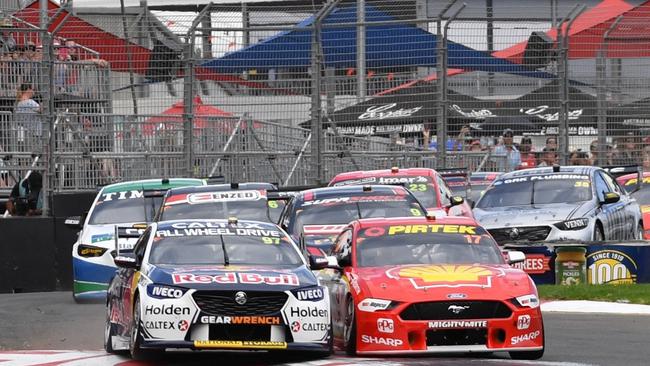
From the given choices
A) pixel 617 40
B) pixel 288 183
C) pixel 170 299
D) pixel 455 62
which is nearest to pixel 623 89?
pixel 617 40

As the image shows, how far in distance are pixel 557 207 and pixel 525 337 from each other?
28.4ft

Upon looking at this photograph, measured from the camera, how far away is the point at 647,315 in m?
16.4

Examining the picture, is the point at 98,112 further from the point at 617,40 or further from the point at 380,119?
the point at 617,40

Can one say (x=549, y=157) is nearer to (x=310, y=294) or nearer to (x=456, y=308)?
(x=456, y=308)

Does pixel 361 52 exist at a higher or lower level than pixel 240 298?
higher

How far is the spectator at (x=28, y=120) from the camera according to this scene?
2245 centimetres

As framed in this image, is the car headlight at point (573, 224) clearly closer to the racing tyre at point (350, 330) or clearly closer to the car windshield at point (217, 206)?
the car windshield at point (217, 206)

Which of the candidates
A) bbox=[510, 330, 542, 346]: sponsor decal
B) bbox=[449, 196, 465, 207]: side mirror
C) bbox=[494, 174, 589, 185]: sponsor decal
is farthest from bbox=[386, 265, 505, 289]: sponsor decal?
bbox=[494, 174, 589, 185]: sponsor decal

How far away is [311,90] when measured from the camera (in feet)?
78.8

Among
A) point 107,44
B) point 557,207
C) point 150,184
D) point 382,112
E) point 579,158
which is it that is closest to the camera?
point 557,207

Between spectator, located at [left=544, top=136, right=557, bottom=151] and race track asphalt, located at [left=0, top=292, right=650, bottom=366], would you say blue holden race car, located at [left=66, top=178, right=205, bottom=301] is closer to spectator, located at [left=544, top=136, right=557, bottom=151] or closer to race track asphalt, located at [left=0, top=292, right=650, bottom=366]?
race track asphalt, located at [left=0, top=292, right=650, bottom=366]

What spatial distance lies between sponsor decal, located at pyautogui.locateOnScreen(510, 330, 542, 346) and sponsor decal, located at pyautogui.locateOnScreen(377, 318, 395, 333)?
1.00m

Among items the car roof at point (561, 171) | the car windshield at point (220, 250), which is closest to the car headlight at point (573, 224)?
the car roof at point (561, 171)

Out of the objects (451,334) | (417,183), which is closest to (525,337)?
(451,334)
